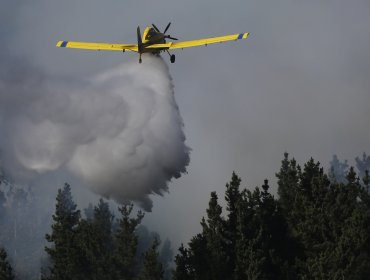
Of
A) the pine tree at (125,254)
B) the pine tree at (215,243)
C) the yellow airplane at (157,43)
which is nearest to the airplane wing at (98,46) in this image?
the yellow airplane at (157,43)

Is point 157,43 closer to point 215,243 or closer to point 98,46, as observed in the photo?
point 98,46

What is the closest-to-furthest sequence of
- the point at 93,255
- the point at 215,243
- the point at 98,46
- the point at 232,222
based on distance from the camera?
the point at 215,243 < the point at 232,222 < the point at 98,46 < the point at 93,255

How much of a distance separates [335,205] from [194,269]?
45.7 feet

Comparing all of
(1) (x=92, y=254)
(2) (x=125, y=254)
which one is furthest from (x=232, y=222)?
(1) (x=92, y=254)

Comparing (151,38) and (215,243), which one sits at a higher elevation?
(151,38)

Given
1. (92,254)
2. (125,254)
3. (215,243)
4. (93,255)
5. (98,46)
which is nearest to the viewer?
(215,243)

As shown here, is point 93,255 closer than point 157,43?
No

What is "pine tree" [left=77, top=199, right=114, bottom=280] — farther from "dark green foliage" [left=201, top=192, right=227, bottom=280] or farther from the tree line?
"dark green foliage" [left=201, top=192, right=227, bottom=280]

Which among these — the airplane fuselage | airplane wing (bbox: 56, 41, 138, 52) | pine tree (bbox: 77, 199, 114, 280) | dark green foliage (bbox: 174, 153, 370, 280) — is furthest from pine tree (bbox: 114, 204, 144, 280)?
the airplane fuselage

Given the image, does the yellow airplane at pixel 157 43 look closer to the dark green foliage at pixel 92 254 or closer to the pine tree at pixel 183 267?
the pine tree at pixel 183 267

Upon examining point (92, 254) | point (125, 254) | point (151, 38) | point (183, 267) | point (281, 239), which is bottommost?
point (183, 267)

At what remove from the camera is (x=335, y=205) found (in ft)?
203

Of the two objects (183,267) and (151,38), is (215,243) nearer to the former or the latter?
(183,267)

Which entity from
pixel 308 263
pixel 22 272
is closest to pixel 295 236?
pixel 308 263
